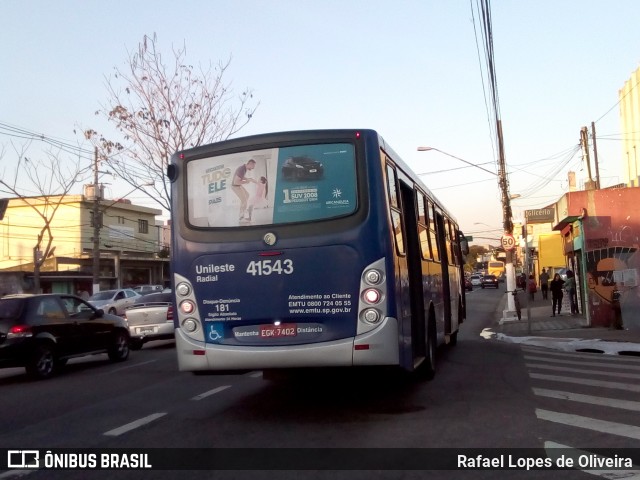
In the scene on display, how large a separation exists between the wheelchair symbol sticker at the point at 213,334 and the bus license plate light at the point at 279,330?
1.72ft

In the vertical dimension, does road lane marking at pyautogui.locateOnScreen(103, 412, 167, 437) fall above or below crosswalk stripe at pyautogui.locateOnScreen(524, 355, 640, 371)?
above

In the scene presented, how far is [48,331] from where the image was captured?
13273mm

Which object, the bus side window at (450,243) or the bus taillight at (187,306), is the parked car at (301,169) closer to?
the bus taillight at (187,306)

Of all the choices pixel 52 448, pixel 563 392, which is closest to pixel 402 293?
pixel 563 392

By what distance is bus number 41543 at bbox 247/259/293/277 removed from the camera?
768 centimetres

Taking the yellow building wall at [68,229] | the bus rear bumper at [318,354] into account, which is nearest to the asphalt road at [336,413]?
the bus rear bumper at [318,354]

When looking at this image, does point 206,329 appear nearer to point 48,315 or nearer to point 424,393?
point 424,393

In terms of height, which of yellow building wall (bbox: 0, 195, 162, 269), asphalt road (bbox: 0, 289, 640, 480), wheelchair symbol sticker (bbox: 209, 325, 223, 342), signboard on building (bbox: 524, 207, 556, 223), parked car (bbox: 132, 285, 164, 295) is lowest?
asphalt road (bbox: 0, 289, 640, 480)

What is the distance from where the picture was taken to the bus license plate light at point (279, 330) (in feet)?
25.0

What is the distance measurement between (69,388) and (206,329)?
4905 mm

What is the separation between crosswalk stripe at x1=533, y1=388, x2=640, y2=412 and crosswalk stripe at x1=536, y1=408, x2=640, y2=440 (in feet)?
2.81

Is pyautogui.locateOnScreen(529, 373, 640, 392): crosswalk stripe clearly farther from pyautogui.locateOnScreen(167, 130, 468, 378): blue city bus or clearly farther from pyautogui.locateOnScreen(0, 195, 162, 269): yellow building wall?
pyautogui.locateOnScreen(0, 195, 162, 269): yellow building wall

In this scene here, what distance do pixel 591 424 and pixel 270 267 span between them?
148 inches

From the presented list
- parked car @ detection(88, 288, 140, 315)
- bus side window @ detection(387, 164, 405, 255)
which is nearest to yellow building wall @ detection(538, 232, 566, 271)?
parked car @ detection(88, 288, 140, 315)
